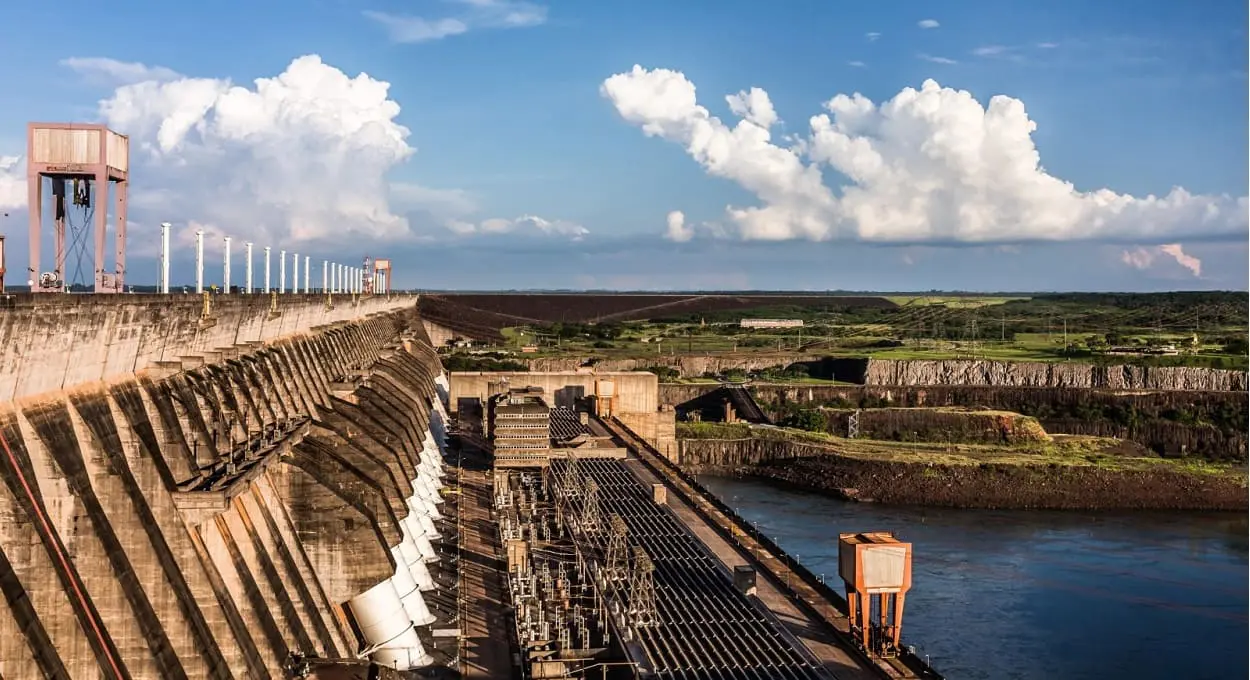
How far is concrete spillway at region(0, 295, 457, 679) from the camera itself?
15.4 meters

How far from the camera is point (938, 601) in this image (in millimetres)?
48312

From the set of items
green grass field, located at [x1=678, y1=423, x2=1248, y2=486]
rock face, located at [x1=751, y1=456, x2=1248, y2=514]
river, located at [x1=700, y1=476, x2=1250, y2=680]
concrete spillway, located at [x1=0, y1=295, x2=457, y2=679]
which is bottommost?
river, located at [x1=700, y1=476, x2=1250, y2=680]

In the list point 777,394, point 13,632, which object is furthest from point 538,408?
point 777,394

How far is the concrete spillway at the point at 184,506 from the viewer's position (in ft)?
50.5

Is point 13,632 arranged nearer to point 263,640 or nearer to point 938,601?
point 263,640

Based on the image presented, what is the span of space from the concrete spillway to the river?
19867mm

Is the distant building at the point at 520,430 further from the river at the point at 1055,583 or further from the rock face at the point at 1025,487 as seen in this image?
the rock face at the point at 1025,487

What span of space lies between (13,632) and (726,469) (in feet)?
243

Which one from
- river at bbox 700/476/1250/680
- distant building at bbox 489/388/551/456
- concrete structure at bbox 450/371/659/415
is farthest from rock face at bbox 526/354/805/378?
distant building at bbox 489/388/551/456

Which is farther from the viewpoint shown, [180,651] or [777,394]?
[777,394]

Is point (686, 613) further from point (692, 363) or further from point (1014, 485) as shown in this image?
point (692, 363)

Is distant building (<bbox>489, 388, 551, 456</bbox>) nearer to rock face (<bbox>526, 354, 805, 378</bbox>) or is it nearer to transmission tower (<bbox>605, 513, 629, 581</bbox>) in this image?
transmission tower (<bbox>605, 513, 629, 581</bbox>)

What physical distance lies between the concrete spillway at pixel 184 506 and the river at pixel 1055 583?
782 inches

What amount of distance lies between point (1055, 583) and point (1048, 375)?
6487cm
